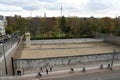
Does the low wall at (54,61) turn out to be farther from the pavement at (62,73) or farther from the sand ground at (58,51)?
the sand ground at (58,51)

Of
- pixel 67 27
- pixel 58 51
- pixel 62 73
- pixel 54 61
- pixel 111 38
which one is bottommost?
pixel 62 73

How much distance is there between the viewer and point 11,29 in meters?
83.0

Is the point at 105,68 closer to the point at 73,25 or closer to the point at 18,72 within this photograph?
the point at 18,72

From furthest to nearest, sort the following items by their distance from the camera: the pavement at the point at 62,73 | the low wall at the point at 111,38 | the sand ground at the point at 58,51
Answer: the low wall at the point at 111,38 < the sand ground at the point at 58,51 < the pavement at the point at 62,73

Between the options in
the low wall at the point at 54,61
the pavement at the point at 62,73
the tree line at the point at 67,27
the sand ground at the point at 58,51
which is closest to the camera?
the pavement at the point at 62,73

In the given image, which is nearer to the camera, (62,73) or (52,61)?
(62,73)

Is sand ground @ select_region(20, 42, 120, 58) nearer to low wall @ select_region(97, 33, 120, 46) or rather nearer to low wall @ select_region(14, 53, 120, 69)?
low wall @ select_region(97, 33, 120, 46)

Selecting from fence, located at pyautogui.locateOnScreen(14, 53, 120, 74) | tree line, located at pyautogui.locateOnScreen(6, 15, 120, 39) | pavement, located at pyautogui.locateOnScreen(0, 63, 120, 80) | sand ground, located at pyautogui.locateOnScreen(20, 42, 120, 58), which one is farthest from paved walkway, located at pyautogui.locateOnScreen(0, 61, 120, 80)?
tree line, located at pyautogui.locateOnScreen(6, 15, 120, 39)

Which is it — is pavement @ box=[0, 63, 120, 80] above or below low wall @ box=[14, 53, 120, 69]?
below

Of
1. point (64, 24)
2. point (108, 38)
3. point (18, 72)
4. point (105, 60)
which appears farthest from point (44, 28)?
point (18, 72)

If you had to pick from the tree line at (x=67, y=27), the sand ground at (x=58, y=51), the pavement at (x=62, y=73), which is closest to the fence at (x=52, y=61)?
the pavement at (x=62, y=73)

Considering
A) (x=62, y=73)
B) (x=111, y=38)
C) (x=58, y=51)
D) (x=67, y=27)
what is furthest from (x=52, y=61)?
(x=67, y=27)

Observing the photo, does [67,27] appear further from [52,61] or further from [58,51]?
[52,61]

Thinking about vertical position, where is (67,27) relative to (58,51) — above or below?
above
